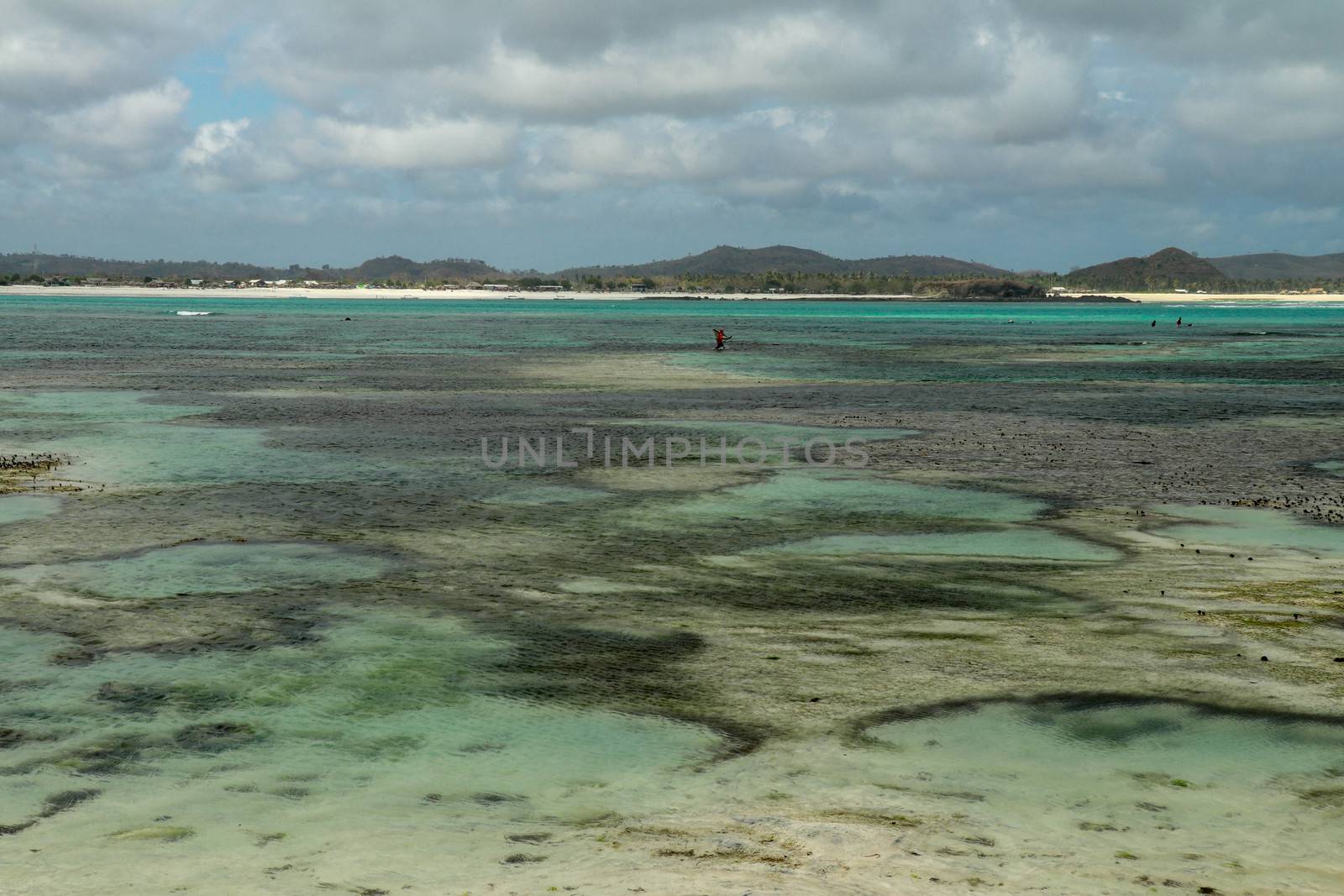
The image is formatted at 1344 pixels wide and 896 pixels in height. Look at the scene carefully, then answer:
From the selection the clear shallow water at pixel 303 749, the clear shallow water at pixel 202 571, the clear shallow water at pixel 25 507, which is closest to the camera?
the clear shallow water at pixel 303 749

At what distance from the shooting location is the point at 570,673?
9.73 meters

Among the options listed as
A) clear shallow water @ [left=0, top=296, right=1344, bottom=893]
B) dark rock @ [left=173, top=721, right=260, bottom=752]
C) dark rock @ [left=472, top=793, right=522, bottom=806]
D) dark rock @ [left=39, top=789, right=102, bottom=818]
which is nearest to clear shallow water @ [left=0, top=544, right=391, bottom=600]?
clear shallow water @ [left=0, top=296, right=1344, bottom=893]

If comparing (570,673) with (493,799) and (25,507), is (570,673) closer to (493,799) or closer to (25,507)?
(493,799)

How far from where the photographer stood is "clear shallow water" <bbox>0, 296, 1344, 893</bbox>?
22.2 feet

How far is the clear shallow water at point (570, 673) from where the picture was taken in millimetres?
6758

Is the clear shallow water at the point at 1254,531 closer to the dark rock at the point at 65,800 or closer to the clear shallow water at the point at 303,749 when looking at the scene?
the clear shallow water at the point at 303,749

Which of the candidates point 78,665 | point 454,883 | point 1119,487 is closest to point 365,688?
point 78,665

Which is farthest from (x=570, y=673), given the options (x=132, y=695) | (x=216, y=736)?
(x=132, y=695)

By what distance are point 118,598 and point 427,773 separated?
18.9 feet

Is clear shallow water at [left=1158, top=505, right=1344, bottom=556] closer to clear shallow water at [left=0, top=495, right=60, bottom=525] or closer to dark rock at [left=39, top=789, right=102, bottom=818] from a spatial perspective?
dark rock at [left=39, top=789, right=102, bottom=818]

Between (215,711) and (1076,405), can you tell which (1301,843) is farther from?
(1076,405)

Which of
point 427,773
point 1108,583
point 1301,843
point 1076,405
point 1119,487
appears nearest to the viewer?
point 1301,843

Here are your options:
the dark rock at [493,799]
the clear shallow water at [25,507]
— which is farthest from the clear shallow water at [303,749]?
the clear shallow water at [25,507]

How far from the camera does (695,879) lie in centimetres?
613
